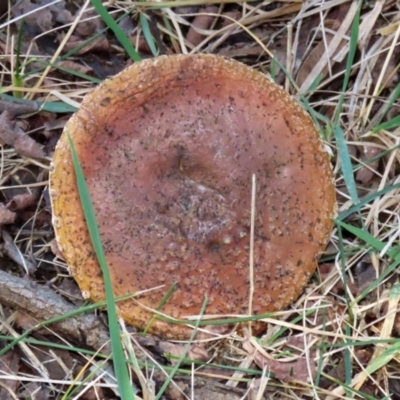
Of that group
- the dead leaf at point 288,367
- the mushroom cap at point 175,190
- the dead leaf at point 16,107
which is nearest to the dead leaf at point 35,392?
the mushroom cap at point 175,190

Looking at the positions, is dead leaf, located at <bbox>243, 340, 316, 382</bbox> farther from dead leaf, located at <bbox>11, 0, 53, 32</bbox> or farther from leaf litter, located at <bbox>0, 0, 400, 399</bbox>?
dead leaf, located at <bbox>11, 0, 53, 32</bbox>

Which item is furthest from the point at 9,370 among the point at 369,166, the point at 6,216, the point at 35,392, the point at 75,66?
the point at 369,166

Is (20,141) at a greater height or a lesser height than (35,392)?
greater

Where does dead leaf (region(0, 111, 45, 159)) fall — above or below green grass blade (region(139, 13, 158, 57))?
below

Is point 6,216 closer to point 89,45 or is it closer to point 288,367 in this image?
point 89,45

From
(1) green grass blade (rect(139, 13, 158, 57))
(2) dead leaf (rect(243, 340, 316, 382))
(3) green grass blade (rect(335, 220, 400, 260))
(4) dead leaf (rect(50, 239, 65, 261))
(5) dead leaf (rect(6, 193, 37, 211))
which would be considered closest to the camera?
(2) dead leaf (rect(243, 340, 316, 382))

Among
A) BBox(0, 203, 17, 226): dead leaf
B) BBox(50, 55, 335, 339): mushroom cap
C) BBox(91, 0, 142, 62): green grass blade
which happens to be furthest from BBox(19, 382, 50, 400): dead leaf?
BBox(91, 0, 142, 62): green grass blade
